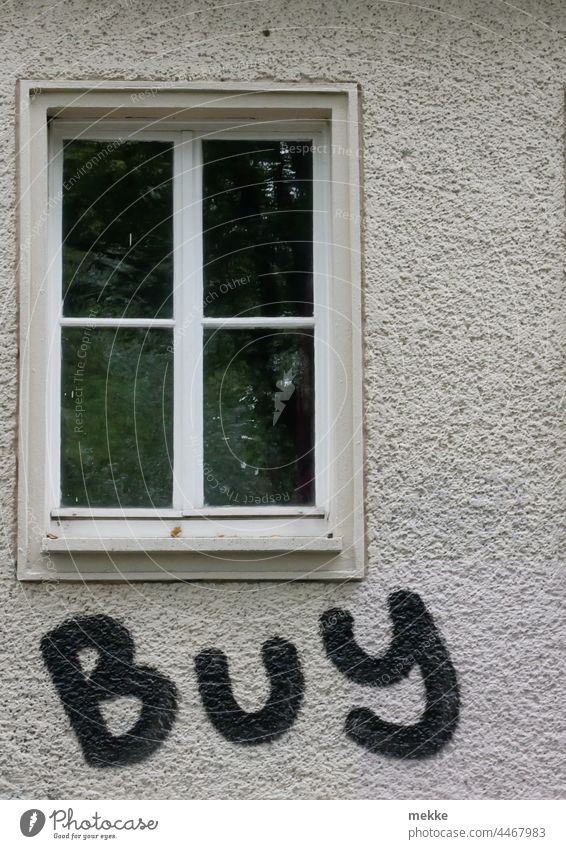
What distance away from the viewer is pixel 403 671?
3.85 m

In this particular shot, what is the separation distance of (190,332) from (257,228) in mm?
458

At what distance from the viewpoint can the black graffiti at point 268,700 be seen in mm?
3820

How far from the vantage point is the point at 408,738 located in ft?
12.6

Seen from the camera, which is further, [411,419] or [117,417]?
[117,417]

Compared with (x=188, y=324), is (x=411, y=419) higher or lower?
lower

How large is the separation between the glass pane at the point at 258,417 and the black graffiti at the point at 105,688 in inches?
23.8

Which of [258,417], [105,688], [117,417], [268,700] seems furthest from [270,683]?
[117,417]

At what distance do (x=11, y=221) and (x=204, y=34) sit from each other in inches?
38.1

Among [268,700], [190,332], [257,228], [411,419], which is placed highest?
[257,228]

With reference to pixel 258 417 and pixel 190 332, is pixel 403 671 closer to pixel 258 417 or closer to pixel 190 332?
pixel 258 417

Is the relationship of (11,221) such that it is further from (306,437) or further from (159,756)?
(159,756)

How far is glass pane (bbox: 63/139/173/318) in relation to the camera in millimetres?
4098

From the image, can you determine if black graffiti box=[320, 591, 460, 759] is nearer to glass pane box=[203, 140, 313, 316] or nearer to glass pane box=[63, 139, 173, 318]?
glass pane box=[203, 140, 313, 316]

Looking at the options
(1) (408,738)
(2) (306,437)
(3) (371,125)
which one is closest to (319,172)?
(3) (371,125)
